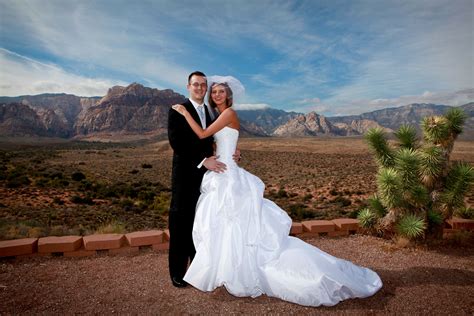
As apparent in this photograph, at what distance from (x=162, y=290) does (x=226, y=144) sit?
203cm

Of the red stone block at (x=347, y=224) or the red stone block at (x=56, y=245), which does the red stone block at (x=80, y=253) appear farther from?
the red stone block at (x=347, y=224)

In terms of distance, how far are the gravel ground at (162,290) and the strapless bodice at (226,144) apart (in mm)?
1669

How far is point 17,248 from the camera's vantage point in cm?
468

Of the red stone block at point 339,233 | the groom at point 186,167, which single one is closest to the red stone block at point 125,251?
the groom at point 186,167

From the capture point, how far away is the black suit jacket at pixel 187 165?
4.08m

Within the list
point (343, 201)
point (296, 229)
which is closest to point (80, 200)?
point (343, 201)

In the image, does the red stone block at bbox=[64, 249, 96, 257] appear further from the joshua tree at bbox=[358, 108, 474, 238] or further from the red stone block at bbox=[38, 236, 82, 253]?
the joshua tree at bbox=[358, 108, 474, 238]

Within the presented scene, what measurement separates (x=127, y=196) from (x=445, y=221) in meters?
19.6

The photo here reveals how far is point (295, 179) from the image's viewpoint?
103 ft

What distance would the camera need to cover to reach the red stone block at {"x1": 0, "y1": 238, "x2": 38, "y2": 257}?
461 centimetres

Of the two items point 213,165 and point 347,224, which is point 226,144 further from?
point 347,224

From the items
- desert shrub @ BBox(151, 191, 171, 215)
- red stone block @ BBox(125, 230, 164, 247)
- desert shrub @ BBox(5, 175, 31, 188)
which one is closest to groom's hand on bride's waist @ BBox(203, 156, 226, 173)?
red stone block @ BBox(125, 230, 164, 247)

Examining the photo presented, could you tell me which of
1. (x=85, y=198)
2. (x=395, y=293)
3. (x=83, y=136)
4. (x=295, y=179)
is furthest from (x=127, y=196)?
(x=83, y=136)

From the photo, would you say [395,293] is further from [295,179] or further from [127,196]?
[295,179]
